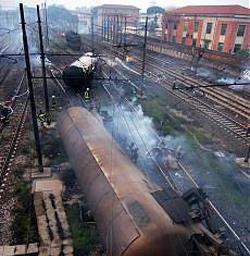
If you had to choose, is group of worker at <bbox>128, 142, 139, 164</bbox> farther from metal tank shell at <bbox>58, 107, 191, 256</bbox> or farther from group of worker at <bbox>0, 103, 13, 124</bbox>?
group of worker at <bbox>0, 103, 13, 124</bbox>

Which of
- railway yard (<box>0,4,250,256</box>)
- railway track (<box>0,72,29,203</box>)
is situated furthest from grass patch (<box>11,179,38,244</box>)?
railway track (<box>0,72,29,203</box>)

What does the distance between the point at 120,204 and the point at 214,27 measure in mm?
45753

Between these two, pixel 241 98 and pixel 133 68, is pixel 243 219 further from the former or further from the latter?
pixel 133 68

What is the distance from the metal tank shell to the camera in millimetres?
6910

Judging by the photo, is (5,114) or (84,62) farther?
(84,62)

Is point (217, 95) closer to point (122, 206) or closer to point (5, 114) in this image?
point (5, 114)

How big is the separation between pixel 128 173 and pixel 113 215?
66.5 inches

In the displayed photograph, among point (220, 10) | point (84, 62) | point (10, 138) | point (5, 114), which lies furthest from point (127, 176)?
point (220, 10)

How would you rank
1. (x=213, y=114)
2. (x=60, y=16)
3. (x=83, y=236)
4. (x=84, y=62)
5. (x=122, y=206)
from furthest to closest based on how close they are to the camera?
(x=60, y=16) → (x=84, y=62) → (x=213, y=114) → (x=83, y=236) → (x=122, y=206)

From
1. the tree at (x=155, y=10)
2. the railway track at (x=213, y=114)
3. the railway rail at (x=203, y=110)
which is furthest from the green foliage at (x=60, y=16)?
the railway track at (x=213, y=114)

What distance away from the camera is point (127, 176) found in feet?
29.6

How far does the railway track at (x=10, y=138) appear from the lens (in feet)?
40.5

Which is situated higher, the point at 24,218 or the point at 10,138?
the point at 24,218

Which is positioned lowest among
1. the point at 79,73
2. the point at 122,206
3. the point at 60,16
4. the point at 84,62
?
the point at 60,16
